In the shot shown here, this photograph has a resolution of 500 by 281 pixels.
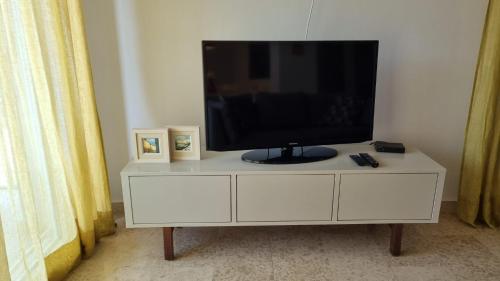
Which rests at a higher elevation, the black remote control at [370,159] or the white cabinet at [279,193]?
the black remote control at [370,159]

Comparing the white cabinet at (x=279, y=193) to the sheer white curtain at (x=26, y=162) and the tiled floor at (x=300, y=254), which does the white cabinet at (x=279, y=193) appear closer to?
the tiled floor at (x=300, y=254)

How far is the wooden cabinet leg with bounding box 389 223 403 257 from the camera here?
80.5 inches

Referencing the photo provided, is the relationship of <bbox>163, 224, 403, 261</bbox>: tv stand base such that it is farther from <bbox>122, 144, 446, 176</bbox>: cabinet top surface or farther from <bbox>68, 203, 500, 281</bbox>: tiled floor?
<bbox>122, 144, 446, 176</bbox>: cabinet top surface

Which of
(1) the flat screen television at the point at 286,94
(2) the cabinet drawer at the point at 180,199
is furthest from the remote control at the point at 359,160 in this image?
(2) the cabinet drawer at the point at 180,199

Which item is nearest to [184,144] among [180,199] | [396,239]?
[180,199]

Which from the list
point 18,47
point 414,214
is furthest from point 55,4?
point 414,214

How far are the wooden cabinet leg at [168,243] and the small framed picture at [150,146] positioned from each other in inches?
15.7

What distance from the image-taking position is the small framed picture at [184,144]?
6.72ft

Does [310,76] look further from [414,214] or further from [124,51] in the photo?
[124,51]

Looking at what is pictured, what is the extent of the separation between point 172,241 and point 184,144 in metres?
0.56

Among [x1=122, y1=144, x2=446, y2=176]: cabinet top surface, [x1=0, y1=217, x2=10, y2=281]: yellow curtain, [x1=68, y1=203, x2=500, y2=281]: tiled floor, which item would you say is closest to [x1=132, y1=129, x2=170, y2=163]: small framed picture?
[x1=122, y1=144, x2=446, y2=176]: cabinet top surface

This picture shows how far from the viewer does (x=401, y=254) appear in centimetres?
209

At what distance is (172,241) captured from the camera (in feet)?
6.70

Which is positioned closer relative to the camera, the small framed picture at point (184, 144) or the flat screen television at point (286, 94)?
the flat screen television at point (286, 94)
